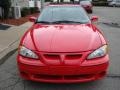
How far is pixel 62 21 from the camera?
7.30m

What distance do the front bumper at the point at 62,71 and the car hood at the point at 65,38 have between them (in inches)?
12.7

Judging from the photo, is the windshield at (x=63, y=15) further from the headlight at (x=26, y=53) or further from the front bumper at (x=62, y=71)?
the front bumper at (x=62, y=71)

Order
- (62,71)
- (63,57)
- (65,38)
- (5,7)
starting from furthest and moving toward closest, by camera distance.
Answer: (5,7), (65,38), (63,57), (62,71)

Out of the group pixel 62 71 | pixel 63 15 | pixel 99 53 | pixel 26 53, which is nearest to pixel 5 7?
pixel 63 15

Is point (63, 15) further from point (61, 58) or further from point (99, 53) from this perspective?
point (61, 58)

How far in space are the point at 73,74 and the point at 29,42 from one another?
3.59ft

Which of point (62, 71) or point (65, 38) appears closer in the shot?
point (62, 71)

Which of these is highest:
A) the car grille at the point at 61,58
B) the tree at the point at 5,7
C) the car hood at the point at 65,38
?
the car hood at the point at 65,38

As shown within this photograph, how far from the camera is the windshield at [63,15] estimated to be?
24.1 feet

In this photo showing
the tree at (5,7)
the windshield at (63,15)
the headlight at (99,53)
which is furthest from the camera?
the tree at (5,7)

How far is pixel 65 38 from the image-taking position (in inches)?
233

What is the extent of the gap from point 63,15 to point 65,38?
1743 mm

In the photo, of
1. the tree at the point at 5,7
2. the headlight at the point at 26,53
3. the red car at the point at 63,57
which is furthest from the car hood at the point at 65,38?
the tree at the point at 5,7

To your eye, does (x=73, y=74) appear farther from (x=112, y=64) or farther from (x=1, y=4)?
(x=1, y=4)
